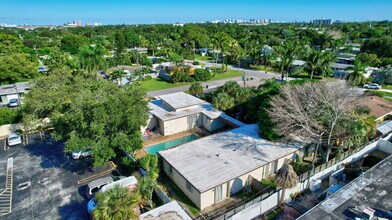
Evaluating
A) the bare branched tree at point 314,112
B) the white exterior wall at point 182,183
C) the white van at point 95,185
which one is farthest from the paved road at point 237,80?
the white van at point 95,185

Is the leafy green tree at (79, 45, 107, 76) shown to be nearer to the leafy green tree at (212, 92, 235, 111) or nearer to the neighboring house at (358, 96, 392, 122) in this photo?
the leafy green tree at (212, 92, 235, 111)

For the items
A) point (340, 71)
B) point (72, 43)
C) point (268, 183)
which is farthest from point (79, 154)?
point (72, 43)

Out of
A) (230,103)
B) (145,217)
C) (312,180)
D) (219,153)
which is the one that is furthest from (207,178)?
(230,103)

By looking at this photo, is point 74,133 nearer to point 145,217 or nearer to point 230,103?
point 145,217

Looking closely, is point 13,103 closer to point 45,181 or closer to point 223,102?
point 45,181

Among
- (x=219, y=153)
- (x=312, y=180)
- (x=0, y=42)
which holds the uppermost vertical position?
(x=0, y=42)

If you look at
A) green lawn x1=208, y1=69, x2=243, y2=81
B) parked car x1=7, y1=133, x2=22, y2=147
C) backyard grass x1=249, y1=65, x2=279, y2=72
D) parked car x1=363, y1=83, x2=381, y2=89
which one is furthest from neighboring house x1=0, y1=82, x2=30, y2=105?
parked car x1=363, y1=83, x2=381, y2=89
